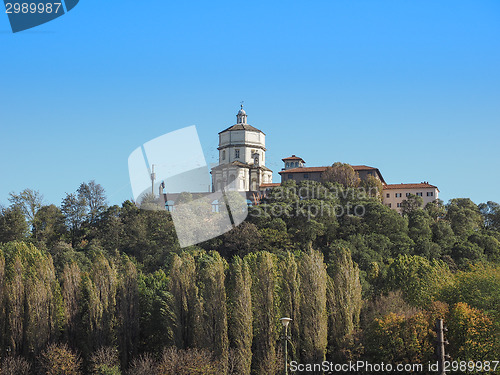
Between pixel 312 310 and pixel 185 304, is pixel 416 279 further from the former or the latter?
pixel 185 304

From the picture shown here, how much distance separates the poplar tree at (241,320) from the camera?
31.6 m

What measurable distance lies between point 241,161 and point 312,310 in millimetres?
48788

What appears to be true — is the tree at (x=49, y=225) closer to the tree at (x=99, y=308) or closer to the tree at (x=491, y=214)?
the tree at (x=99, y=308)

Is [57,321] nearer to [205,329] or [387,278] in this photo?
[205,329]

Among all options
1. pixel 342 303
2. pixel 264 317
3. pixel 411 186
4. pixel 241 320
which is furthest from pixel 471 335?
pixel 411 186

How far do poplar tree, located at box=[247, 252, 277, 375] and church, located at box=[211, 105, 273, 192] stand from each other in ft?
143

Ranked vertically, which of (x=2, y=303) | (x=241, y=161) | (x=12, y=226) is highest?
(x=241, y=161)

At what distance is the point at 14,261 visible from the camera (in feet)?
A: 126

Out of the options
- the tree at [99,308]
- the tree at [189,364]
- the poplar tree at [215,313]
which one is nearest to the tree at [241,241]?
the tree at [99,308]

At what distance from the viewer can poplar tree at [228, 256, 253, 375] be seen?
31.6 metres

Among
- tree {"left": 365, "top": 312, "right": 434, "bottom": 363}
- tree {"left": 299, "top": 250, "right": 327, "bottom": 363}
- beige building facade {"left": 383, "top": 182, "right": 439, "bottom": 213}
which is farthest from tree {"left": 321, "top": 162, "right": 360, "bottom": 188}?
tree {"left": 365, "top": 312, "right": 434, "bottom": 363}

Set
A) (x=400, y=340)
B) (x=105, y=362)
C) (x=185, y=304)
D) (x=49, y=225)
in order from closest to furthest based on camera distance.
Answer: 1. (x=400, y=340)
2. (x=105, y=362)
3. (x=185, y=304)
4. (x=49, y=225)

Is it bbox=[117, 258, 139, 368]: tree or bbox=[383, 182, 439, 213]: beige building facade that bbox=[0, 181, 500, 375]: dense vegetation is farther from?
bbox=[383, 182, 439, 213]: beige building facade

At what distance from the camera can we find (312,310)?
107ft
